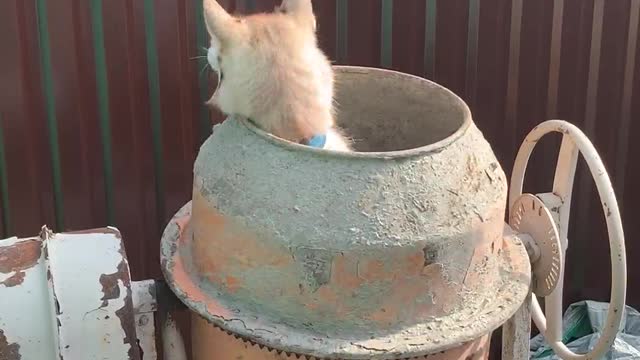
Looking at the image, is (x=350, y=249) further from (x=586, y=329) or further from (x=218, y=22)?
(x=586, y=329)

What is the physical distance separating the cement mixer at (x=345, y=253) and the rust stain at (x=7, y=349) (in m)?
0.37

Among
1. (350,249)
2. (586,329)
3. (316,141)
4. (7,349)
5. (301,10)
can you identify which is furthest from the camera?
(586,329)

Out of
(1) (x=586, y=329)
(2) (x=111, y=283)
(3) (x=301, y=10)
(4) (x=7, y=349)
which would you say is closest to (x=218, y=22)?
(3) (x=301, y=10)

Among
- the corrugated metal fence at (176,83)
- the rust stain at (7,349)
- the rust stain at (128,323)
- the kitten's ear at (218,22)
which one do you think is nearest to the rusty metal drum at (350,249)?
the rust stain at (128,323)

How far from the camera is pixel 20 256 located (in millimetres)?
2191

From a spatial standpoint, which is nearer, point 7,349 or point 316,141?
point 7,349

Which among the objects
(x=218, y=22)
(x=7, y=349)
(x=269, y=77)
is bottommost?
(x=7, y=349)

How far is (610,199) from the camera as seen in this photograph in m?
2.31

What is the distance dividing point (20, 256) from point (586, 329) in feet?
7.70

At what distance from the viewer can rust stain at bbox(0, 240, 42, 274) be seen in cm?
216

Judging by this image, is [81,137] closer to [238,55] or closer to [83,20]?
[83,20]

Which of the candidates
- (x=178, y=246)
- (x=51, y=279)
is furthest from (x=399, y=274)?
(x=51, y=279)

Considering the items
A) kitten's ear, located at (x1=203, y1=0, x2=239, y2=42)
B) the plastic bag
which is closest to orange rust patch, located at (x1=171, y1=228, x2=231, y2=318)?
kitten's ear, located at (x1=203, y1=0, x2=239, y2=42)

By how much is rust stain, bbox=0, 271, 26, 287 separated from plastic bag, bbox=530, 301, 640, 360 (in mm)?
2122
